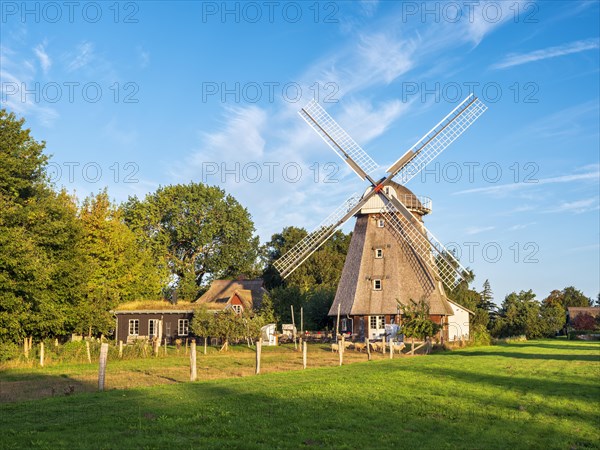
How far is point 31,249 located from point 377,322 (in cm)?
2707

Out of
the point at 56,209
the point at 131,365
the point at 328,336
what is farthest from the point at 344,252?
the point at 131,365

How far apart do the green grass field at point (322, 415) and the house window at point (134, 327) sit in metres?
36.2

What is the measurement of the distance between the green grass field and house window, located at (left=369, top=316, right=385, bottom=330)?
28326 millimetres

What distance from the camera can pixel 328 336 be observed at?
55438mm

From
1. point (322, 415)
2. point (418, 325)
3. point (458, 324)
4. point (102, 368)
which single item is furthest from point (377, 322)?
point (322, 415)

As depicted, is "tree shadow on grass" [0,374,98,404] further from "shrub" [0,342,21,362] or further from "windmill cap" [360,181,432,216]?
"windmill cap" [360,181,432,216]

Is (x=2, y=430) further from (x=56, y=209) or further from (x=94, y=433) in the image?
(x=56, y=209)

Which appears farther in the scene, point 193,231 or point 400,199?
point 193,231

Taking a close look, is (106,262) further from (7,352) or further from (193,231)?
(193,231)

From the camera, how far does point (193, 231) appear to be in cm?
8469

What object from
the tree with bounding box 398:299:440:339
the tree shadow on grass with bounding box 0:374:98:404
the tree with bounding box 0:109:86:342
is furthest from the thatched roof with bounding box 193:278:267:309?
the tree shadow on grass with bounding box 0:374:98:404

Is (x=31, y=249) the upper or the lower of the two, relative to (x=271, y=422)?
upper

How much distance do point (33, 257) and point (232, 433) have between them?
25199 mm

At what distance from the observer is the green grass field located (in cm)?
1233
